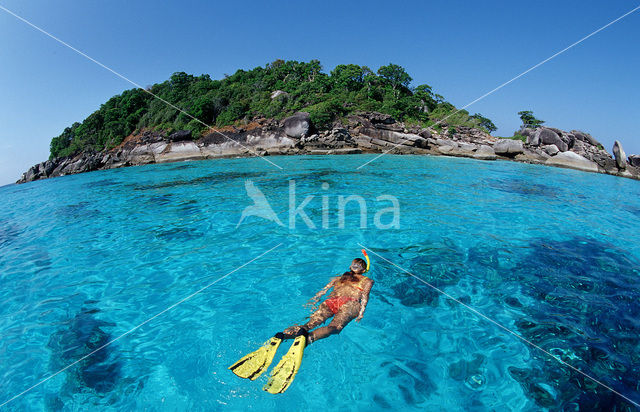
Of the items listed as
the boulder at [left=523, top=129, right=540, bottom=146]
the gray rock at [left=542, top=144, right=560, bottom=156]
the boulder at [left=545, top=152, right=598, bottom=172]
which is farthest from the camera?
the boulder at [left=523, top=129, right=540, bottom=146]

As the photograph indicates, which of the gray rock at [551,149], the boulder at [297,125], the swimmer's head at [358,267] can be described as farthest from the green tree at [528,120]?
the swimmer's head at [358,267]

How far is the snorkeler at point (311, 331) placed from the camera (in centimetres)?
312

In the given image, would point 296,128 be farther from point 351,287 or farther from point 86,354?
point 86,354

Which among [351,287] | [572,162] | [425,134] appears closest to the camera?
[351,287]

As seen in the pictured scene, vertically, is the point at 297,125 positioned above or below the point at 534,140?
above

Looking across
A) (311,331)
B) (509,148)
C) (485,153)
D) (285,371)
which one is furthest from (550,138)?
(285,371)

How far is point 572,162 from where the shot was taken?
27.2m

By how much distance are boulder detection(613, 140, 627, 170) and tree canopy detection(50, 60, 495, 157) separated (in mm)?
17006

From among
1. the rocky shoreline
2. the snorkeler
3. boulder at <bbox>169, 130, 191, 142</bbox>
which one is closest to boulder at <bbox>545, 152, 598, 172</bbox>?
the rocky shoreline

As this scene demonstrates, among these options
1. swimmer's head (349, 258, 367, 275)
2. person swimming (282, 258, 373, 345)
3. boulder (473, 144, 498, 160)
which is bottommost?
person swimming (282, 258, 373, 345)

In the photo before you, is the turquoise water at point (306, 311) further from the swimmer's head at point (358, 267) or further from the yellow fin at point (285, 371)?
the swimmer's head at point (358, 267)

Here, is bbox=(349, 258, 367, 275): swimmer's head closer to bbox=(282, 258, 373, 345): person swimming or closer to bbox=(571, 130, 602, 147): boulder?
bbox=(282, 258, 373, 345): person swimming

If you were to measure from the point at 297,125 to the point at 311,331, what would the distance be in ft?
114

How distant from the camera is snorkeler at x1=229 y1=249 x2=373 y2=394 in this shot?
312cm
